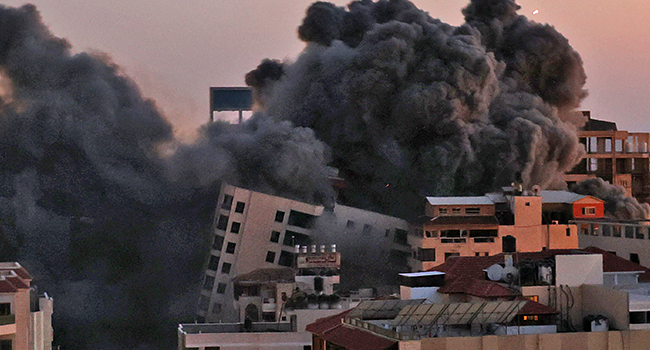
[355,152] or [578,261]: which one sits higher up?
[355,152]

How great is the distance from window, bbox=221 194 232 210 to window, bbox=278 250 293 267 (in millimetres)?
→ 3045

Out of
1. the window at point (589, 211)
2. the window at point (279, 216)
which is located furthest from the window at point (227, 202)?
the window at point (589, 211)

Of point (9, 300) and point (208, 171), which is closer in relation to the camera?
point (9, 300)

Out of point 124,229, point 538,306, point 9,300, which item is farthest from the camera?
point 124,229

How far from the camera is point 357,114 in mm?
64562

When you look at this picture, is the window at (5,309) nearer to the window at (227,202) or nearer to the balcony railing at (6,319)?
the balcony railing at (6,319)

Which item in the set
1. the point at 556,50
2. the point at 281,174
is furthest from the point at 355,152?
the point at 556,50

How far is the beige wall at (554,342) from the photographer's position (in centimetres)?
3123

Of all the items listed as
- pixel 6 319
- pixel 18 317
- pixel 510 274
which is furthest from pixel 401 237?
pixel 6 319

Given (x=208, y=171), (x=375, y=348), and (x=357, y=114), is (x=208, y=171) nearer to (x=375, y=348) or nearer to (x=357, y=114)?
(x=357, y=114)

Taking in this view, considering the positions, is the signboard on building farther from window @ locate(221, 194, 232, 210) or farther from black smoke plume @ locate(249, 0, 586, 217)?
black smoke plume @ locate(249, 0, 586, 217)

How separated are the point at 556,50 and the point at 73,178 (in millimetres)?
24282

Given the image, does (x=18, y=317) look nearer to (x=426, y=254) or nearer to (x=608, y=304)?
(x=608, y=304)

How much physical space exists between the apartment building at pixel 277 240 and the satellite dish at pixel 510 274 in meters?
19.6
